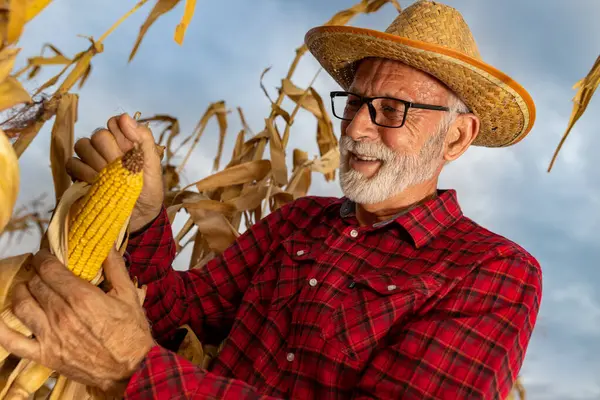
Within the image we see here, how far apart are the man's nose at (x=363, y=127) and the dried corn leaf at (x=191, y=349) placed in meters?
0.76

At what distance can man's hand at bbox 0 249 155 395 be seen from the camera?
1314mm

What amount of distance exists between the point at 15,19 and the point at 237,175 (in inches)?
62.4

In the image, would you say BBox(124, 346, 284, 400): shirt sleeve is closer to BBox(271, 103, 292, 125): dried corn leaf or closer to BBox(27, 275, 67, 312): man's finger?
BBox(27, 275, 67, 312): man's finger

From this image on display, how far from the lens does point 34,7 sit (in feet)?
3.93

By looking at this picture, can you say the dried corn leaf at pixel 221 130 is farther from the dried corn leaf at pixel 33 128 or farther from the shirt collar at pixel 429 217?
the dried corn leaf at pixel 33 128

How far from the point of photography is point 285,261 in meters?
2.08

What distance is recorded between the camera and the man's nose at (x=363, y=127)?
202 cm

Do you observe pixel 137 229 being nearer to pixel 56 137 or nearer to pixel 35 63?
pixel 56 137

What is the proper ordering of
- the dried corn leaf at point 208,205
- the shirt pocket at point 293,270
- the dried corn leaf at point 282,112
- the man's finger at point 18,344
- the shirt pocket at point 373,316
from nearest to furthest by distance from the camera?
the man's finger at point 18,344 < the shirt pocket at point 373,316 < the shirt pocket at point 293,270 < the dried corn leaf at point 208,205 < the dried corn leaf at point 282,112

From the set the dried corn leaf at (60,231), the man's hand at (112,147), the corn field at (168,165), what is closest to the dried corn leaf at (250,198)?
the corn field at (168,165)

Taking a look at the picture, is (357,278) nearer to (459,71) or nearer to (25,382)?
(459,71)

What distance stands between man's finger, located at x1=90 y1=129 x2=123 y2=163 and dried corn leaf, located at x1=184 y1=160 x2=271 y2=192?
1.19 m

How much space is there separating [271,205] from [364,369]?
115 centimetres

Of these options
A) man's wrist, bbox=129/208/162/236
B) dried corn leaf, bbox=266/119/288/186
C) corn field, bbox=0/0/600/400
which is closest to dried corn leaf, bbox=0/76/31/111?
corn field, bbox=0/0/600/400
